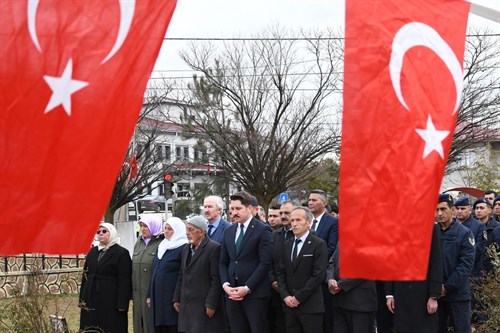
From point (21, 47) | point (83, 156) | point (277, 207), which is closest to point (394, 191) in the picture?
point (83, 156)

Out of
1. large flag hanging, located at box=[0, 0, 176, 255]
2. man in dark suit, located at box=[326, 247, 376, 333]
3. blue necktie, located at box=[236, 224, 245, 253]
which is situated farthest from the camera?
blue necktie, located at box=[236, 224, 245, 253]

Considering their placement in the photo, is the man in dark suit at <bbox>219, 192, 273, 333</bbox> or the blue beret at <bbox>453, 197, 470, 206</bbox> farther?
the blue beret at <bbox>453, 197, 470, 206</bbox>

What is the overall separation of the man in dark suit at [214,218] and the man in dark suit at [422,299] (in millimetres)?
2485

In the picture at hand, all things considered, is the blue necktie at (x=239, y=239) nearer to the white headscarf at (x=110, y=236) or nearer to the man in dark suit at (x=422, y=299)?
the white headscarf at (x=110, y=236)

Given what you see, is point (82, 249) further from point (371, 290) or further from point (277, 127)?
point (277, 127)

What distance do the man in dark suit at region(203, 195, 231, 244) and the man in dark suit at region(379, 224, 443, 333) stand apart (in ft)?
8.15

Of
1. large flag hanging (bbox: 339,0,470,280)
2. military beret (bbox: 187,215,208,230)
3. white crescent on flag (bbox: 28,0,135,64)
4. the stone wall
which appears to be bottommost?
the stone wall

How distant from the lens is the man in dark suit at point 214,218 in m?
11.0

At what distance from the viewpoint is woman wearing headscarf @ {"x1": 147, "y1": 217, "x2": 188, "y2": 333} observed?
1087cm

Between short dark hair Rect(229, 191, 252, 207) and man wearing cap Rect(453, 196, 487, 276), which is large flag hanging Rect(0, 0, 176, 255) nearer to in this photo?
short dark hair Rect(229, 191, 252, 207)

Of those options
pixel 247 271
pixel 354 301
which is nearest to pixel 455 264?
pixel 354 301

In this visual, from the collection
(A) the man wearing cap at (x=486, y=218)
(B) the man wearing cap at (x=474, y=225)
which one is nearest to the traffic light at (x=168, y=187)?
(A) the man wearing cap at (x=486, y=218)

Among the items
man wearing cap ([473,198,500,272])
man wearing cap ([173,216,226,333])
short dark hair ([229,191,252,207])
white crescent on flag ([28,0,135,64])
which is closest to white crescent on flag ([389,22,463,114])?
white crescent on flag ([28,0,135,64])

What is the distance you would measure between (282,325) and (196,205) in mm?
31611
